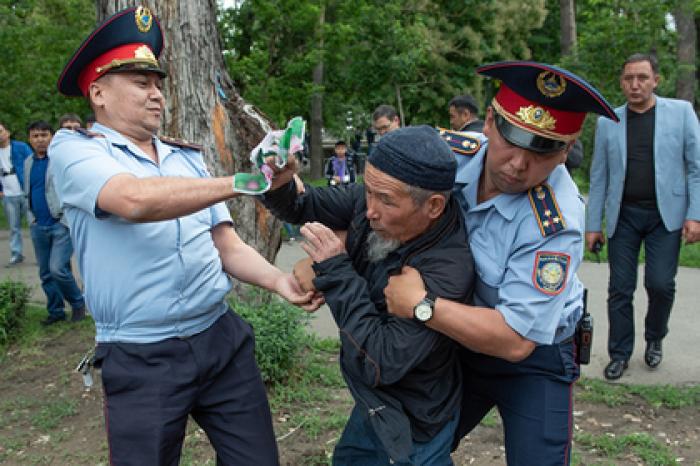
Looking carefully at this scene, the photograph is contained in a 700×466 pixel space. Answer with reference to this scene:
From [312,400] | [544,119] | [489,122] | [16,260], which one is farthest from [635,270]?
[16,260]

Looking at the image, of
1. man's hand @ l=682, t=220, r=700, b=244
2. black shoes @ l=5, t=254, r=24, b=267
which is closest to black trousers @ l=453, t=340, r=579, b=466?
man's hand @ l=682, t=220, r=700, b=244

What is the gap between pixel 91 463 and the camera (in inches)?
158

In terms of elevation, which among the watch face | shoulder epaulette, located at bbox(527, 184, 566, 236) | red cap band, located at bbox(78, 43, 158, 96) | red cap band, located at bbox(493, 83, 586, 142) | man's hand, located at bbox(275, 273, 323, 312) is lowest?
man's hand, located at bbox(275, 273, 323, 312)

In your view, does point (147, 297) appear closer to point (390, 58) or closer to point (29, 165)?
point (29, 165)

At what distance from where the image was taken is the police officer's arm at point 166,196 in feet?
6.86

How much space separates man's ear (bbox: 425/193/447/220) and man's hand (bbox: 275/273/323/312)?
0.53 m

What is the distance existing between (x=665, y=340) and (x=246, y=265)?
4.42 metres

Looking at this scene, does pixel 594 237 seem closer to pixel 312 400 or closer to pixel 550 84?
pixel 312 400

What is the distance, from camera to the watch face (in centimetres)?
210

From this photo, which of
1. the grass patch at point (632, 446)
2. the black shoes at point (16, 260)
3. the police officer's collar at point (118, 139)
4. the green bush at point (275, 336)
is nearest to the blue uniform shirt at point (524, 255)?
the police officer's collar at point (118, 139)

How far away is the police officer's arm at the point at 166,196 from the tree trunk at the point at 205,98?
2.84 meters

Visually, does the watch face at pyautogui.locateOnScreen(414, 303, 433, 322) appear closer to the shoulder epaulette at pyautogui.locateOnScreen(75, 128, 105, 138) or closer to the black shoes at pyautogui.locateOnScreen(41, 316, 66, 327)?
the shoulder epaulette at pyautogui.locateOnScreen(75, 128, 105, 138)

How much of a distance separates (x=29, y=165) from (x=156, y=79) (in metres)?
5.40

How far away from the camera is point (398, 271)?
90.6 inches
